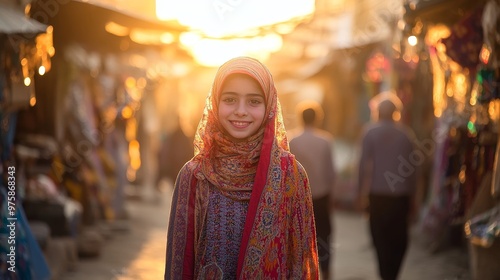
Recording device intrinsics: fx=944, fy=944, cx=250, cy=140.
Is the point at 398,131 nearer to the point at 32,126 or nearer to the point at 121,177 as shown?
the point at 32,126

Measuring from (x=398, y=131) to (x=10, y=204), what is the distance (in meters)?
3.90

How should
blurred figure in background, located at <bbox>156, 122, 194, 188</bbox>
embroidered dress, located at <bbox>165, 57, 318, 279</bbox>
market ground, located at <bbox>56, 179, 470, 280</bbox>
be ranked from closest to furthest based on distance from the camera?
Answer: embroidered dress, located at <bbox>165, 57, 318, 279</bbox> → market ground, located at <bbox>56, 179, 470, 280</bbox> → blurred figure in background, located at <bbox>156, 122, 194, 188</bbox>

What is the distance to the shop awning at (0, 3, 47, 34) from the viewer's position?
7.11m

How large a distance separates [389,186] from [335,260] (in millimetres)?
3147

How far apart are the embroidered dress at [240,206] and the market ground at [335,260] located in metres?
5.77

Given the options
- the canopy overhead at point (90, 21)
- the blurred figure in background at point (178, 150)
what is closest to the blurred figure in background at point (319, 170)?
the canopy overhead at point (90, 21)

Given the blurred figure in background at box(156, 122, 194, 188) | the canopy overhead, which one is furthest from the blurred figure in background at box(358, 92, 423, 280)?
the blurred figure in background at box(156, 122, 194, 188)

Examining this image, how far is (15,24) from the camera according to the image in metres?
7.35

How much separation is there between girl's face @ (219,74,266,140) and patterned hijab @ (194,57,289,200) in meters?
0.03

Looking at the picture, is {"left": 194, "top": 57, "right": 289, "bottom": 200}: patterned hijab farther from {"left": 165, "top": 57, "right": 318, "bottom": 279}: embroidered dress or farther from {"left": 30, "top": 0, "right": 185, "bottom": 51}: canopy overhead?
{"left": 30, "top": 0, "right": 185, "bottom": 51}: canopy overhead

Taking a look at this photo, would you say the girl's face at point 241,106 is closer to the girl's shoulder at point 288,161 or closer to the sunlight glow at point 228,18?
the girl's shoulder at point 288,161

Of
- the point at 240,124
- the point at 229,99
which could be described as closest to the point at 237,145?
the point at 240,124

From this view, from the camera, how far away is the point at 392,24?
12641 mm

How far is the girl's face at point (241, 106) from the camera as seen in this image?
4070 millimetres
